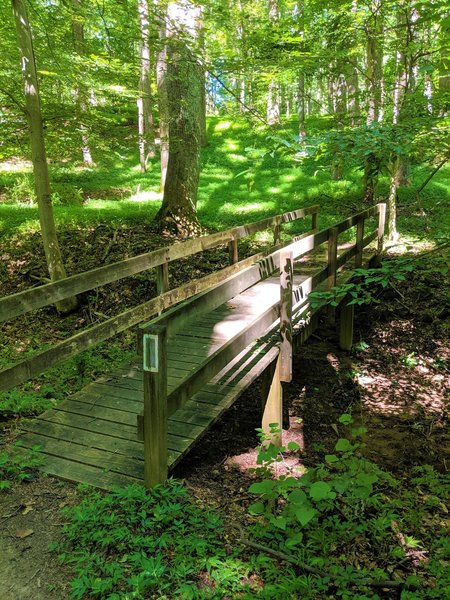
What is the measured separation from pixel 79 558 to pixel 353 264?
7.31 meters

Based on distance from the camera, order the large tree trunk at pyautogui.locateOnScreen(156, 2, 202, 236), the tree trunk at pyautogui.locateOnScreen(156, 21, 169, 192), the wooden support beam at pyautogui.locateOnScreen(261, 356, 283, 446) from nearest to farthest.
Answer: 1. the wooden support beam at pyautogui.locateOnScreen(261, 356, 283, 446)
2. the tree trunk at pyautogui.locateOnScreen(156, 21, 169, 192)
3. the large tree trunk at pyautogui.locateOnScreen(156, 2, 202, 236)

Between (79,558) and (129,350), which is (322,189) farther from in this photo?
(79,558)

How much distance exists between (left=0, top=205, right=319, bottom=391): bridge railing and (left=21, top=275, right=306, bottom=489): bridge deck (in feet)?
1.69

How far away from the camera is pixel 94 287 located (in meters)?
4.64

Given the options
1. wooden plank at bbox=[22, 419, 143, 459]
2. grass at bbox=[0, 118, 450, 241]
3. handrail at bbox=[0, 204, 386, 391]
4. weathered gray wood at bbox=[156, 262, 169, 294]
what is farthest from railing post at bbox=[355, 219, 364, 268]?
wooden plank at bbox=[22, 419, 143, 459]

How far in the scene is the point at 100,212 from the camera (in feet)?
43.1

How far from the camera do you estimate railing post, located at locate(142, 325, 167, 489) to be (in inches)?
119

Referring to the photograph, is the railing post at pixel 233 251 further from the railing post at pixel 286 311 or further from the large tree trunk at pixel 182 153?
the large tree trunk at pixel 182 153

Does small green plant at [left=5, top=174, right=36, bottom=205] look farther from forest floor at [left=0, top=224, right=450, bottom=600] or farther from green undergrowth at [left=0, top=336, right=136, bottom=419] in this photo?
green undergrowth at [left=0, top=336, right=136, bottom=419]

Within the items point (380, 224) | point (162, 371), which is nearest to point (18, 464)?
point (162, 371)

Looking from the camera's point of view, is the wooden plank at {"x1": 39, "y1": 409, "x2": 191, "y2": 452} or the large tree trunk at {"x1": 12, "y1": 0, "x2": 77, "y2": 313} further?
the large tree trunk at {"x1": 12, "y1": 0, "x2": 77, "y2": 313}

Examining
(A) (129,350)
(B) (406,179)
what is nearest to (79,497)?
(A) (129,350)

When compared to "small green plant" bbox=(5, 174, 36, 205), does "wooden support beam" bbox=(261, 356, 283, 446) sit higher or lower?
lower

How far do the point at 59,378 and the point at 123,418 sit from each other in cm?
283
